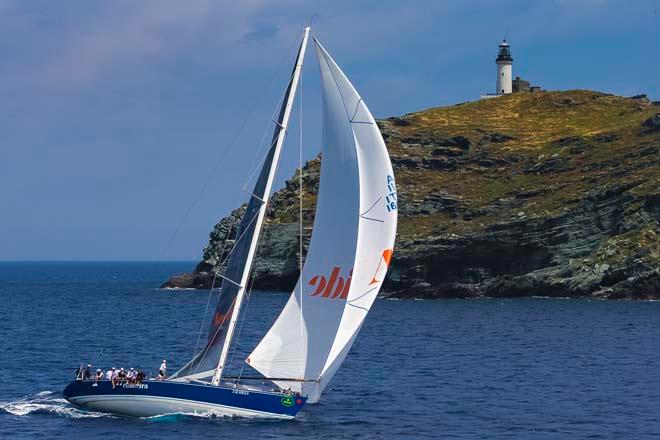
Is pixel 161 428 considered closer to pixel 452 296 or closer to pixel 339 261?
pixel 339 261

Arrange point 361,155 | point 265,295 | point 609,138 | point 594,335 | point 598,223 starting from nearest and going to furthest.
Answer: point 361,155, point 594,335, point 598,223, point 265,295, point 609,138

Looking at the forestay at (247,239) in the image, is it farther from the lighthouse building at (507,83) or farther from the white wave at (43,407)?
the lighthouse building at (507,83)

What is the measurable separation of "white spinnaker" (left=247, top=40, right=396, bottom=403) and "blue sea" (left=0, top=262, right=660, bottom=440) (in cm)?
286

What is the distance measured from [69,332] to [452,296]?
47.7 meters

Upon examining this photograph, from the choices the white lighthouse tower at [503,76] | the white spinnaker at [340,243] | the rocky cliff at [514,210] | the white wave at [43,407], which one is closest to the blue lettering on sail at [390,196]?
the white spinnaker at [340,243]

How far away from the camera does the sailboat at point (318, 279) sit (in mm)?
39125

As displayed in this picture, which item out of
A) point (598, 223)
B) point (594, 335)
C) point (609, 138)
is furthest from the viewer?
point (609, 138)

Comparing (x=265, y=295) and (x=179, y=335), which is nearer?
(x=179, y=335)

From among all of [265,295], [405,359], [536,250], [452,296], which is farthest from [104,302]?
[405,359]

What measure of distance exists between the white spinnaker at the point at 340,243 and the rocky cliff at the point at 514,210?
71.2 metres

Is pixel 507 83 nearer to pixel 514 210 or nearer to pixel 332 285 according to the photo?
pixel 514 210

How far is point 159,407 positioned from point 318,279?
7.43 meters

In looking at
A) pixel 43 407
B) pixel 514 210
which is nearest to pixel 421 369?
pixel 43 407

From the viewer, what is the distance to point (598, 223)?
380ft
